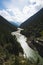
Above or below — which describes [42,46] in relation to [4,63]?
above

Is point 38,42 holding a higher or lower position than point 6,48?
higher

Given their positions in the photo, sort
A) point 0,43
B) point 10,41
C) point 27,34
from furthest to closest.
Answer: point 27,34, point 10,41, point 0,43

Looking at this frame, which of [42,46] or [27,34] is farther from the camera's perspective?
[27,34]

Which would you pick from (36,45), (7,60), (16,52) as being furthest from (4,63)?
(36,45)

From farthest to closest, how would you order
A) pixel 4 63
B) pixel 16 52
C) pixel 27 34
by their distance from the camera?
1. pixel 27 34
2. pixel 16 52
3. pixel 4 63

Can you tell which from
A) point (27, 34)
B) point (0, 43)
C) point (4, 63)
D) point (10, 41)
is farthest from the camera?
point (27, 34)

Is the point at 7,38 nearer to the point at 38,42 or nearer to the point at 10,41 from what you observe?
the point at 10,41

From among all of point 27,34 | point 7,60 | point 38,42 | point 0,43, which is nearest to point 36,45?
point 38,42

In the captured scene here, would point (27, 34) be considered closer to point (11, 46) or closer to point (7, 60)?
point (11, 46)

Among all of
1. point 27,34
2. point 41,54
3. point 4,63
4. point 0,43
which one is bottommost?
point 4,63

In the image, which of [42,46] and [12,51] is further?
[42,46]
